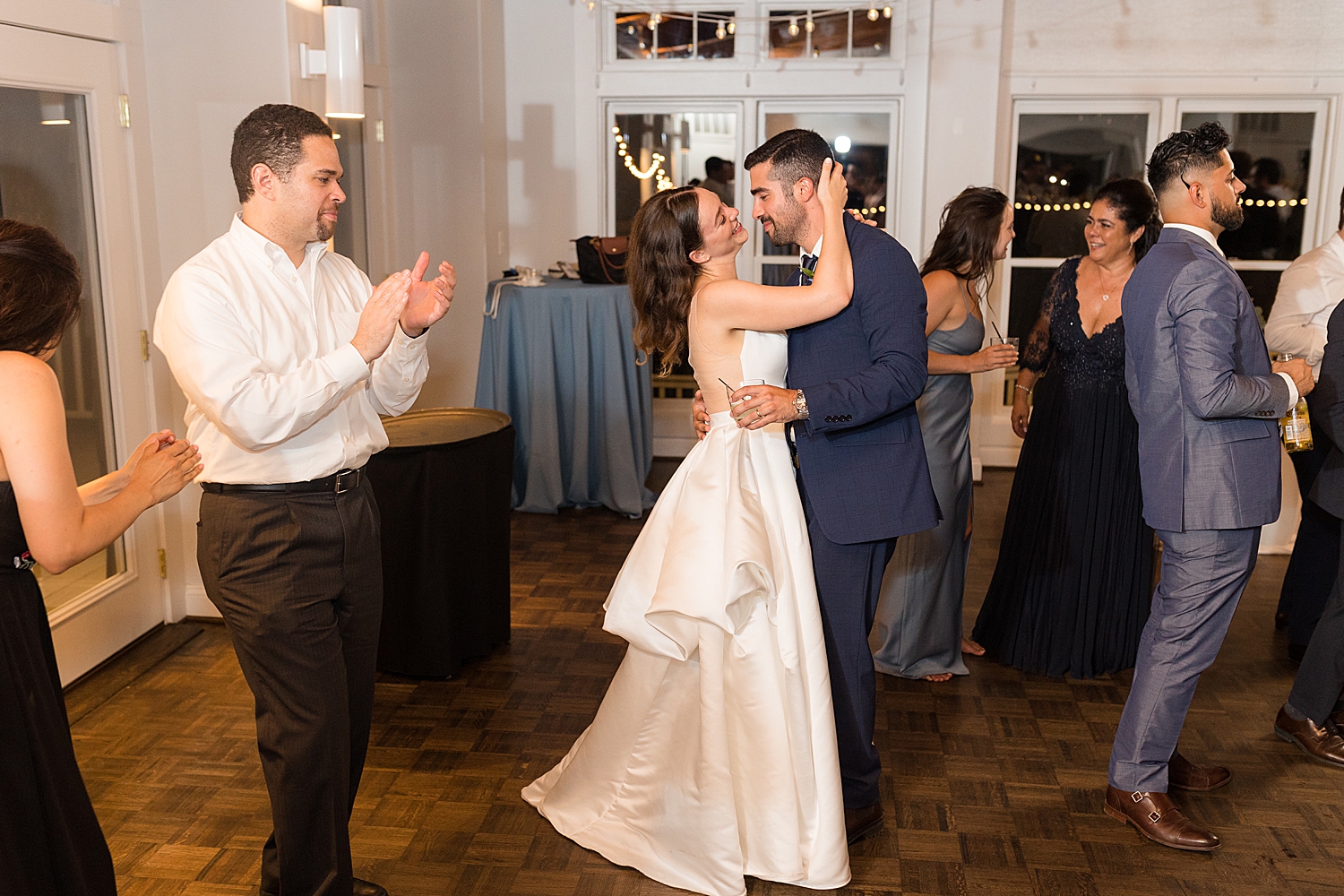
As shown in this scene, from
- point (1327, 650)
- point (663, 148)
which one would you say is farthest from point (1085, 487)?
point (663, 148)

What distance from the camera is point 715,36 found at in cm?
673

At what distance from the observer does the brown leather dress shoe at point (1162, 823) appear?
2.80 meters

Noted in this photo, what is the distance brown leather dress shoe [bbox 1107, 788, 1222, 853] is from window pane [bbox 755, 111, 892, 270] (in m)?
Answer: 4.47

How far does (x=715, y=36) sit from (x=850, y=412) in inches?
194

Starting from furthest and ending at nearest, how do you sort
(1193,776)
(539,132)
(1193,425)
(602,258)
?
1. (539,132)
2. (602,258)
3. (1193,776)
4. (1193,425)

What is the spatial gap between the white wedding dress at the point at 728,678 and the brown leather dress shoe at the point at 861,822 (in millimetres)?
101

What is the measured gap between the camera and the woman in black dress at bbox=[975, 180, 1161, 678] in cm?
372

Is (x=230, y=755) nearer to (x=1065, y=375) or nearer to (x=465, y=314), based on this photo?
(x=1065, y=375)

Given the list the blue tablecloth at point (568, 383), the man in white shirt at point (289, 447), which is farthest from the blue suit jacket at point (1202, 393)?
the blue tablecloth at point (568, 383)

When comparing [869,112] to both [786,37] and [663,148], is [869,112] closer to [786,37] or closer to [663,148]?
[786,37]

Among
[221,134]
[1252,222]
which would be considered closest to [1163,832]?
[221,134]

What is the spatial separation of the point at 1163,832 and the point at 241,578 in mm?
2296

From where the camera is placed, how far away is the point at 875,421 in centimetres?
258

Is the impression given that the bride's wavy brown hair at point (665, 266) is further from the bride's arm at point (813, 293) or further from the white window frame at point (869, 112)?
the white window frame at point (869, 112)
